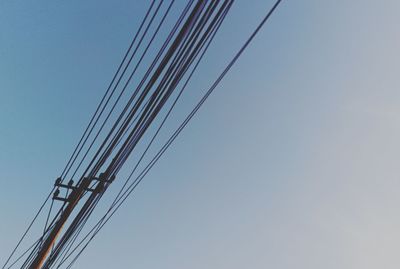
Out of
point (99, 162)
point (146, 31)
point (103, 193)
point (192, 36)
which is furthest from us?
point (103, 193)

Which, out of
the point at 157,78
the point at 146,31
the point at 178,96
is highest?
the point at 146,31

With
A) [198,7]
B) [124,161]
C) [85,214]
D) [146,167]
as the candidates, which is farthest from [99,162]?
[198,7]

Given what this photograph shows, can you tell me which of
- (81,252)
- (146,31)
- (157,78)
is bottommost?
(81,252)

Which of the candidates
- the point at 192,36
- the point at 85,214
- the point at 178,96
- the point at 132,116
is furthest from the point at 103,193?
the point at 192,36

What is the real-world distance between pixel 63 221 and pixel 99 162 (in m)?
1.99

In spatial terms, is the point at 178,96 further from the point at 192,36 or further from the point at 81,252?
the point at 81,252

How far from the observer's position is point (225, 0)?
3.39 metres

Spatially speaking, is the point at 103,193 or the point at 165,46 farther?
the point at 103,193

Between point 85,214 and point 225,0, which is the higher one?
point 225,0

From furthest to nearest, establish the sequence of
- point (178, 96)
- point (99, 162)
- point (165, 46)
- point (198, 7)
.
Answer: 1. point (99, 162)
2. point (178, 96)
3. point (165, 46)
4. point (198, 7)

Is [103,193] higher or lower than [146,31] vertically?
lower

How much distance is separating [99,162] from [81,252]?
11.8ft

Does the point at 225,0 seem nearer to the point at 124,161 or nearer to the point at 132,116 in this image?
the point at 132,116

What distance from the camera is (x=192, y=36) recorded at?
3.66 metres
